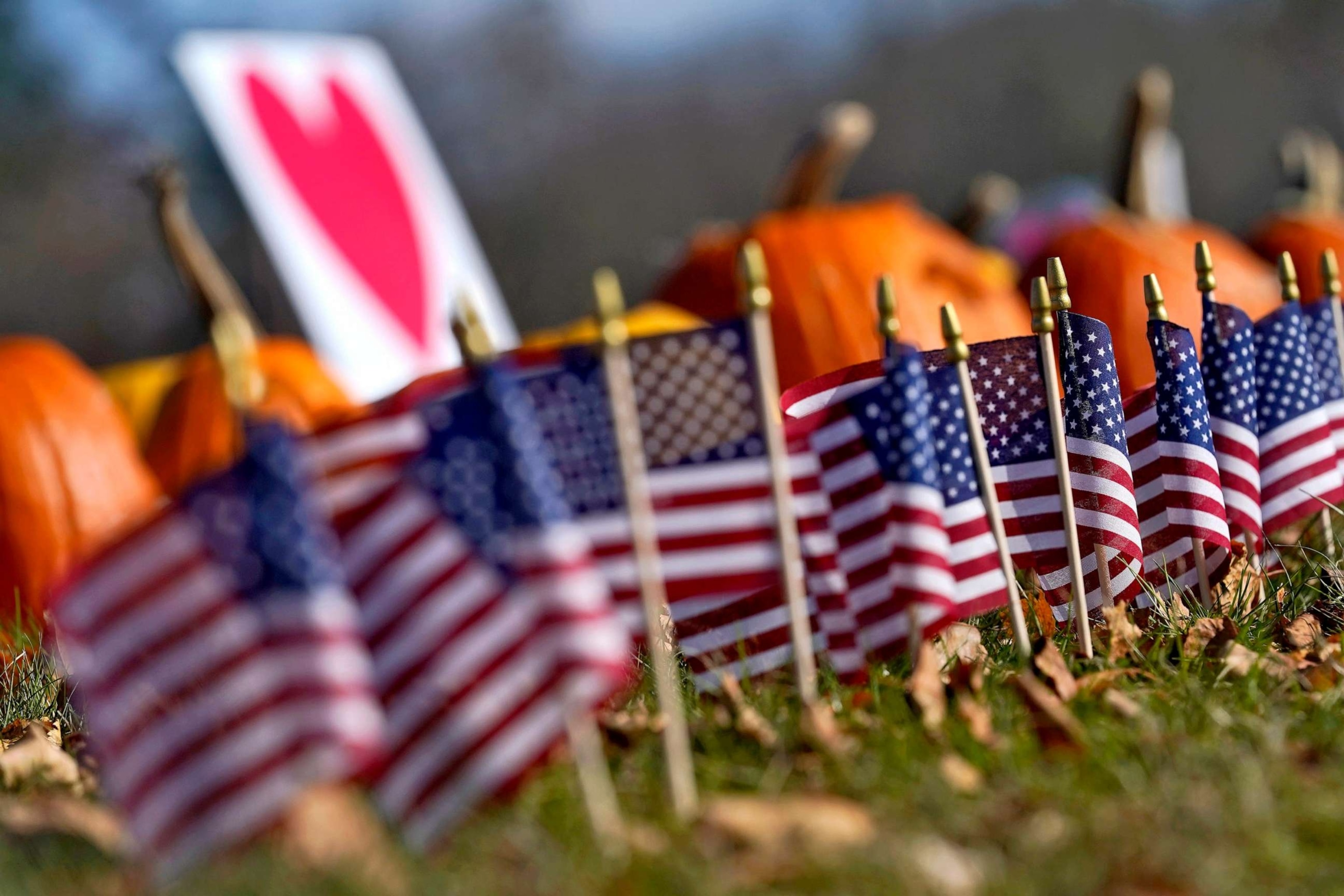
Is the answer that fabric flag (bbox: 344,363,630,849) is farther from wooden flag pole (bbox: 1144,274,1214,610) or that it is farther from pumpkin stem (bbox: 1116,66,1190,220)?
pumpkin stem (bbox: 1116,66,1190,220)

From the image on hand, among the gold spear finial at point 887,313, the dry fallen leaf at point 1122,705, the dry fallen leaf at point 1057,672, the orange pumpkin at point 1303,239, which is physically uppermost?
the gold spear finial at point 887,313

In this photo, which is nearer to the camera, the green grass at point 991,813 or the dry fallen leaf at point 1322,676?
the green grass at point 991,813

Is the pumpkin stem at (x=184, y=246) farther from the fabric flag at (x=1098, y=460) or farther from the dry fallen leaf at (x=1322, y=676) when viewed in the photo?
the dry fallen leaf at (x=1322, y=676)

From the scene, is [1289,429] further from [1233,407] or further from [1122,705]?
[1122,705]

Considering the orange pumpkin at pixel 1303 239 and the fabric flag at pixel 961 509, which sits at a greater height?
the fabric flag at pixel 961 509

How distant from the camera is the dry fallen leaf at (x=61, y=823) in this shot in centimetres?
304

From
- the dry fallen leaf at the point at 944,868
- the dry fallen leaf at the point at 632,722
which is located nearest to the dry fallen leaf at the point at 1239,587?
the dry fallen leaf at the point at 632,722

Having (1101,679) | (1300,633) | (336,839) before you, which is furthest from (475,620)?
(1300,633)

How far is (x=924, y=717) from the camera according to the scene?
3.34 meters

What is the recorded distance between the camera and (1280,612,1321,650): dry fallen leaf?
4055 mm

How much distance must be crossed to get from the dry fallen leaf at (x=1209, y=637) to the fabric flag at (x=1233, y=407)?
0.49 metres

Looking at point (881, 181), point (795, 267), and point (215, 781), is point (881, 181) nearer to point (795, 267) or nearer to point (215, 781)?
point (795, 267)

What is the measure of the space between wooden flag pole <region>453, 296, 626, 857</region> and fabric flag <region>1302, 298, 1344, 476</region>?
3.02 m

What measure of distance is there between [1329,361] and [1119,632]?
155cm
